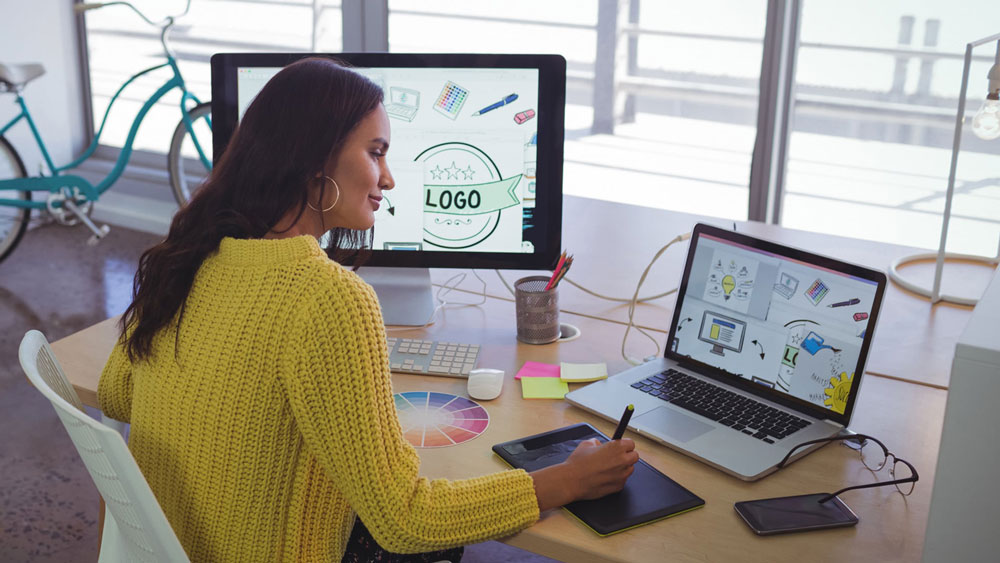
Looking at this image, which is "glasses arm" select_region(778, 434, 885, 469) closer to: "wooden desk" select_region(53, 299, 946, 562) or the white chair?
"wooden desk" select_region(53, 299, 946, 562)

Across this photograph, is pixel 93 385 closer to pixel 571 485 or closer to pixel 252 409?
pixel 252 409

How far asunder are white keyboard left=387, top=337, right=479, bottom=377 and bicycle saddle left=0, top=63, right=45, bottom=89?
2834mm

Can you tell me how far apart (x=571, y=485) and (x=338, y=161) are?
512 mm

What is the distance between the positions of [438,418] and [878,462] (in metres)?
0.63

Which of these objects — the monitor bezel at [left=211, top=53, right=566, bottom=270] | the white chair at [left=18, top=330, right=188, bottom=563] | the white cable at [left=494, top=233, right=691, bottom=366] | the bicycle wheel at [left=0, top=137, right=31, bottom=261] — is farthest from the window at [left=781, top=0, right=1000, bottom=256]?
the bicycle wheel at [left=0, top=137, right=31, bottom=261]

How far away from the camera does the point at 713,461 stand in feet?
4.05

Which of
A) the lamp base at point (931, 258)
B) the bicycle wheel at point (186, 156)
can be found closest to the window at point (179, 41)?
the bicycle wheel at point (186, 156)

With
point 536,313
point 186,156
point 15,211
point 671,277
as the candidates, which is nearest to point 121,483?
point 536,313

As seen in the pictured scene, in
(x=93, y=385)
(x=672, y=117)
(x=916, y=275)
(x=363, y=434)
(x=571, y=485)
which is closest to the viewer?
(x=363, y=434)

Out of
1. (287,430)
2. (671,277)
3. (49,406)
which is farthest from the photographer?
(49,406)

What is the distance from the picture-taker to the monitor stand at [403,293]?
1.73 meters

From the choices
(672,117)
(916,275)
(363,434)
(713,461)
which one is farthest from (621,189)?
(363,434)

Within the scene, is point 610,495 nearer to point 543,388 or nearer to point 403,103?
point 543,388

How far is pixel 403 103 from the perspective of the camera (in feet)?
5.35
